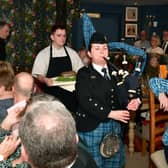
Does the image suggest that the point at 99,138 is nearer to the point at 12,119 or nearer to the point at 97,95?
the point at 97,95

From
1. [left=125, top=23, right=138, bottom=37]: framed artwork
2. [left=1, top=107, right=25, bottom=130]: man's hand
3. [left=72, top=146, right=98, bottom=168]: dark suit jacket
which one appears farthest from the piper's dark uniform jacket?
[left=125, top=23, right=138, bottom=37]: framed artwork

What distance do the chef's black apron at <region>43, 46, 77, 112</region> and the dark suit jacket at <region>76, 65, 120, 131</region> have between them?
42.2 inches

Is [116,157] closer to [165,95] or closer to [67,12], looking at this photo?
[165,95]

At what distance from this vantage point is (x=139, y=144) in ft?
13.1

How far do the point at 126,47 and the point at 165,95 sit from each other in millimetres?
383

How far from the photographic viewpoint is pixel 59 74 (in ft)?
11.4

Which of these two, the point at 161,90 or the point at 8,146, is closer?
the point at 8,146

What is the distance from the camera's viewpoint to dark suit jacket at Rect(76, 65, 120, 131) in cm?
215

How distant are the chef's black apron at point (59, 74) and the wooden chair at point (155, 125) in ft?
3.04

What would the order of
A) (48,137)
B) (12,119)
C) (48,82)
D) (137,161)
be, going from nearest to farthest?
1. (48,137)
2. (12,119)
3. (48,82)
4. (137,161)

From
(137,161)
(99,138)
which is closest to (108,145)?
(99,138)

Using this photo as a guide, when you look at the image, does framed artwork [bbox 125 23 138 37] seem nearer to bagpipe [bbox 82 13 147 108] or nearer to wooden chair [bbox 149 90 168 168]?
wooden chair [bbox 149 90 168 168]

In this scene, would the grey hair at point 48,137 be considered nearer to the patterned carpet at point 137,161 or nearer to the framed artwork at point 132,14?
the patterned carpet at point 137,161

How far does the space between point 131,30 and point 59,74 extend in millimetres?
8605
